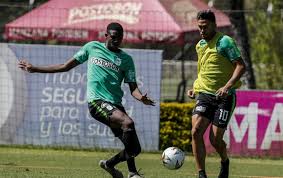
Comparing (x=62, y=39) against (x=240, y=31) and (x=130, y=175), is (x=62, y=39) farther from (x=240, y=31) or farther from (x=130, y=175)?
(x=130, y=175)

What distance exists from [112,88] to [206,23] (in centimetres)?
141

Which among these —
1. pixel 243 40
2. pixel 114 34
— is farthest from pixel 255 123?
pixel 114 34

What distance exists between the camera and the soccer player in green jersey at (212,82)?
12.1 meters

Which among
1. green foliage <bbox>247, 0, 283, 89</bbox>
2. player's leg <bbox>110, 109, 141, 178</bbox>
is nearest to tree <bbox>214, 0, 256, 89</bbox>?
green foliage <bbox>247, 0, 283, 89</bbox>

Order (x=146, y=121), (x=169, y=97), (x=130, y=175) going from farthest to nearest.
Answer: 1. (x=169, y=97)
2. (x=146, y=121)
3. (x=130, y=175)

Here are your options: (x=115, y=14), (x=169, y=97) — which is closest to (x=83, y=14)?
(x=115, y=14)

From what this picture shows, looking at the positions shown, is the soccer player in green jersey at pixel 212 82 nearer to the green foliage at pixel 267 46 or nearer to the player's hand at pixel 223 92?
the player's hand at pixel 223 92

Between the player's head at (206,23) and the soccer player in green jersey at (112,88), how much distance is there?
982 mm

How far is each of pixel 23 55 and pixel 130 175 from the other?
7.54m

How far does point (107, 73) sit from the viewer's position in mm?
11914

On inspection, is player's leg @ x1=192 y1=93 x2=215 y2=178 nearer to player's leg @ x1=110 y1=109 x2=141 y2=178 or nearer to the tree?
player's leg @ x1=110 y1=109 x2=141 y2=178

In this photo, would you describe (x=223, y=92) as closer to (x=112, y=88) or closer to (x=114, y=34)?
(x=112, y=88)

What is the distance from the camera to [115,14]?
25047 millimetres

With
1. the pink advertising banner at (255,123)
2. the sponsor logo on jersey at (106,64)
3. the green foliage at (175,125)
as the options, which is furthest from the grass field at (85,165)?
the sponsor logo on jersey at (106,64)
